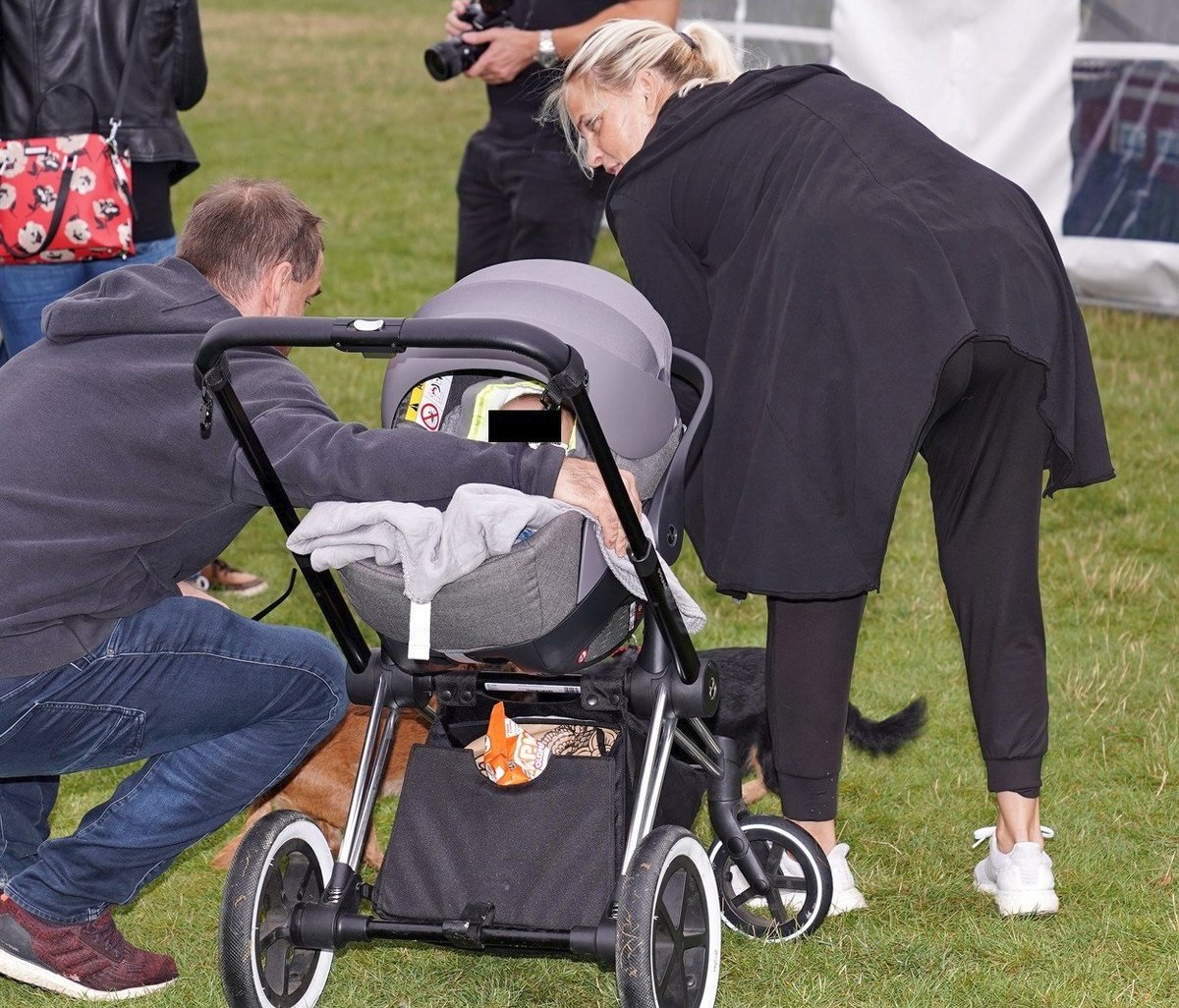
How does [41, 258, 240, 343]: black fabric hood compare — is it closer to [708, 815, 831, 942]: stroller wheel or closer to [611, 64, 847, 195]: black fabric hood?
[611, 64, 847, 195]: black fabric hood

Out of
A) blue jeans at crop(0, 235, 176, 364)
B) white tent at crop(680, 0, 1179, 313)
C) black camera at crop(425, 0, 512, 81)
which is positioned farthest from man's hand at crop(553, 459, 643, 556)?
white tent at crop(680, 0, 1179, 313)

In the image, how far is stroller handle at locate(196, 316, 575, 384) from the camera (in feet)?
7.39

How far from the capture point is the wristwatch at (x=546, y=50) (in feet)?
17.3

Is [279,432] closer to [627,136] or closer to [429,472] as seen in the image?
[429,472]

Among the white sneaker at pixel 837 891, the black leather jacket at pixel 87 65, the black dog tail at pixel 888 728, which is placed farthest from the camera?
the black leather jacket at pixel 87 65

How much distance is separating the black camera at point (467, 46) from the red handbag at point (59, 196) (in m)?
1.31

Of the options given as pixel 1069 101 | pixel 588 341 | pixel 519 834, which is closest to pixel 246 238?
pixel 588 341

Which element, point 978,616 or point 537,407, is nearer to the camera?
point 537,407

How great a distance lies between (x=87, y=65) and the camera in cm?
→ 453

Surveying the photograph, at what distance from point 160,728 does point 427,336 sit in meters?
1.12

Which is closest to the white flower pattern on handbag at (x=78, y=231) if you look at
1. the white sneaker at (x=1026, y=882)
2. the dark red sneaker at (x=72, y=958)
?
the dark red sneaker at (x=72, y=958)

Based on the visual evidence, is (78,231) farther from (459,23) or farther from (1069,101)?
(1069,101)

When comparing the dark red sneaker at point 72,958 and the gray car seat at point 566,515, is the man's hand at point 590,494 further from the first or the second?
the dark red sneaker at point 72,958

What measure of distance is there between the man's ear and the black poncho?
67 cm
